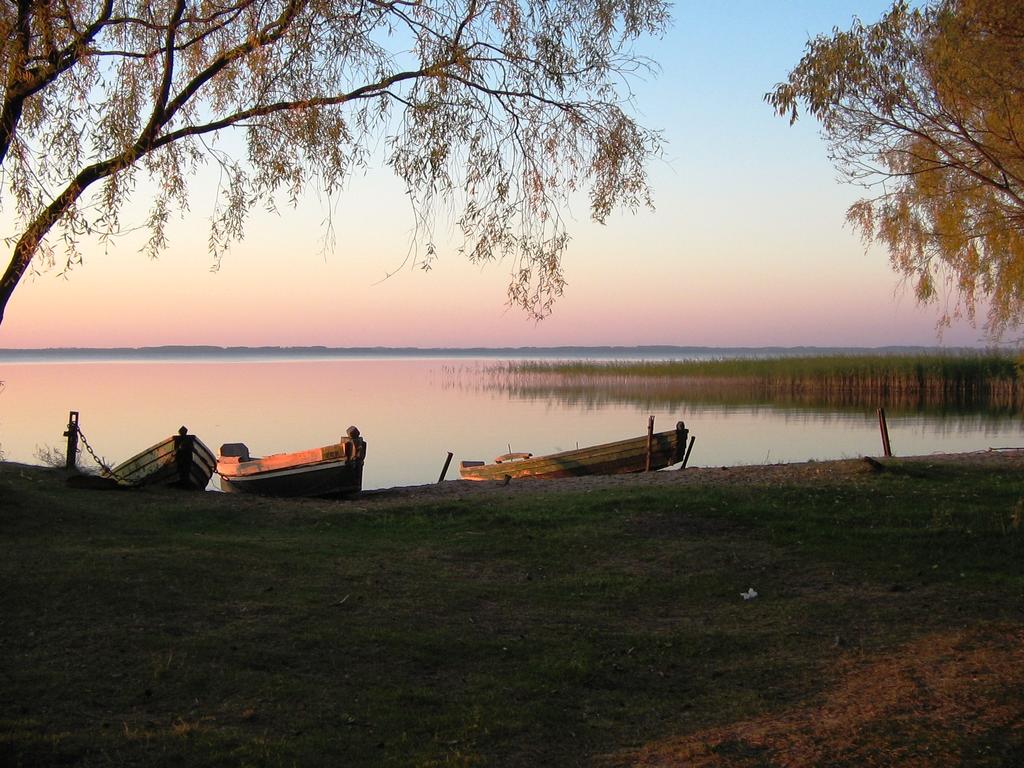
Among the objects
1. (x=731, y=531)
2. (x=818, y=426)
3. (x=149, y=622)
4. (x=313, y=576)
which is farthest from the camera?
(x=818, y=426)

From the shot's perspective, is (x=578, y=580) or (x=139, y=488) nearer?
(x=578, y=580)

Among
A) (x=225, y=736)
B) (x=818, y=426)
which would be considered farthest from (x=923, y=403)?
(x=225, y=736)

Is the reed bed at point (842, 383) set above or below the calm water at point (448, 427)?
above

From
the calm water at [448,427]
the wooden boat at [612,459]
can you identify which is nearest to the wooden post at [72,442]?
the calm water at [448,427]

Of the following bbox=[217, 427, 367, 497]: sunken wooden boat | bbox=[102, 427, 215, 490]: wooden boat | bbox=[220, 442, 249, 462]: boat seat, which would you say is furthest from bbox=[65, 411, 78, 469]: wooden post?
bbox=[220, 442, 249, 462]: boat seat

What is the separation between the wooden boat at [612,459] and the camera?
60.1 ft

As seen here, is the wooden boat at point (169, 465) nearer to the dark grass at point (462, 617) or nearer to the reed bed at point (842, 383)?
the dark grass at point (462, 617)

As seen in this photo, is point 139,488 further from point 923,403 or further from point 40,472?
point 923,403

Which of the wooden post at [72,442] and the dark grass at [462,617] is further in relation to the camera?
the wooden post at [72,442]

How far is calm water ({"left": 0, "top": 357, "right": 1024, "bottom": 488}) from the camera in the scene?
82.1 ft

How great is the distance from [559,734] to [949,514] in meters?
6.81

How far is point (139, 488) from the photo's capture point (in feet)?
45.6

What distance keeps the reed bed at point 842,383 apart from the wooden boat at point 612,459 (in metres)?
19.0

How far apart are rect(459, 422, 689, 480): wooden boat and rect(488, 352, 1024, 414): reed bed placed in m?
19.0
